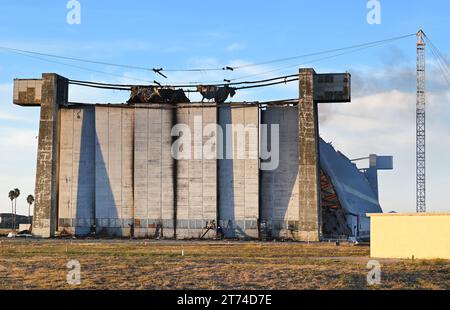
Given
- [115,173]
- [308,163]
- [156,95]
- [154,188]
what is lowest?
[154,188]

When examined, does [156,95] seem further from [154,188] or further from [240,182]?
[240,182]

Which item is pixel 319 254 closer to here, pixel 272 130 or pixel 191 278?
pixel 191 278

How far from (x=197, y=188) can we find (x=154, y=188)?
5.45 m

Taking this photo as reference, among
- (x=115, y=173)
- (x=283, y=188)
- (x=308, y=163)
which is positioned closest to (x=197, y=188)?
(x=283, y=188)

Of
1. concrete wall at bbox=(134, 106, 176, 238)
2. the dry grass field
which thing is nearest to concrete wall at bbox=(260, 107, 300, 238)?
concrete wall at bbox=(134, 106, 176, 238)

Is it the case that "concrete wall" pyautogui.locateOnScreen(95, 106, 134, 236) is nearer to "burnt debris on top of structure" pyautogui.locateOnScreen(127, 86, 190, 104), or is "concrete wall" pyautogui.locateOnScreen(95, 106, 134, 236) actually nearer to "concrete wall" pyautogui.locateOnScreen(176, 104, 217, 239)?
"burnt debris on top of structure" pyautogui.locateOnScreen(127, 86, 190, 104)

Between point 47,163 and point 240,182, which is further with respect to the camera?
point 47,163

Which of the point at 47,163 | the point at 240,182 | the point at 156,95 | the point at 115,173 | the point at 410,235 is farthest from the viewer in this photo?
the point at 156,95

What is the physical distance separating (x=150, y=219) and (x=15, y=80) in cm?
2513

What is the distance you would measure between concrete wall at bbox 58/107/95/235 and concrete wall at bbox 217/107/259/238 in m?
16.9

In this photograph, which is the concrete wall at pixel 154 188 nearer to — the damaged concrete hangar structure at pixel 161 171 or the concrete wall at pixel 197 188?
the damaged concrete hangar structure at pixel 161 171

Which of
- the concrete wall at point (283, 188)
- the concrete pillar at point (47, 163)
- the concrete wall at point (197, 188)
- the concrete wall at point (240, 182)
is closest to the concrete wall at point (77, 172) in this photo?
the concrete pillar at point (47, 163)

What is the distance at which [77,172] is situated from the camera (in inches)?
3556

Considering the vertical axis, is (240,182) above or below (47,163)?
below
